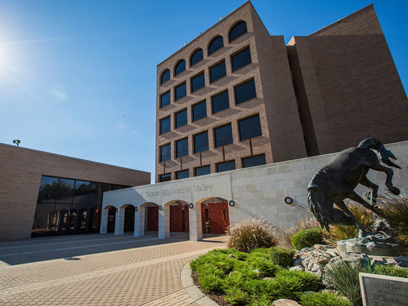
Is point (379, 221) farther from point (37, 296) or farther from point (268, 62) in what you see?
point (268, 62)

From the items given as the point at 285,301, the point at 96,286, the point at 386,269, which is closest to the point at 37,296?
the point at 96,286

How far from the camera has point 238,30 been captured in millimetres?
21859

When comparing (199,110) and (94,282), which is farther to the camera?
(199,110)

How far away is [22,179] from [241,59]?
85.6 ft

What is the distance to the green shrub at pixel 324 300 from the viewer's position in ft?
12.0

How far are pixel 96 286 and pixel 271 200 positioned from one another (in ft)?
31.7

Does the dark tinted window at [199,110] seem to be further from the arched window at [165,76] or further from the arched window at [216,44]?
the arched window at [165,76]

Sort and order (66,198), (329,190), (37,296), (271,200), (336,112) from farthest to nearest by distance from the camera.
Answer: (66,198) → (336,112) → (271,200) → (329,190) → (37,296)

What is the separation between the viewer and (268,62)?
70.7ft

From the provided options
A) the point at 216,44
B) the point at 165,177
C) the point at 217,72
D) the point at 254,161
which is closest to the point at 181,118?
the point at 217,72

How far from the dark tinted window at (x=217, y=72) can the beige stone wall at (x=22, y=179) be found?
20075 millimetres

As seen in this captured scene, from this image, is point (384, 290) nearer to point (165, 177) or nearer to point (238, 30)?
point (165, 177)

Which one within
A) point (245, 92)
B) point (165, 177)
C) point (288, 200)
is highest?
point (245, 92)

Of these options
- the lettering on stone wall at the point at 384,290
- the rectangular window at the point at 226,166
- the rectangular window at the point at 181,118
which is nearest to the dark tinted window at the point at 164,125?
the rectangular window at the point at 181,118
